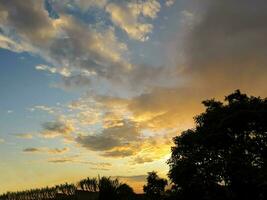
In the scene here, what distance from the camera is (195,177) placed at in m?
44.2

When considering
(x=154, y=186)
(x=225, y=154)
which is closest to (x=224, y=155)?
(x=225, y=154)

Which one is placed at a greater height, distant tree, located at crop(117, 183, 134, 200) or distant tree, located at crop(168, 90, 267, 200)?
distant tree, located at crop(168, 90, 267, 200)

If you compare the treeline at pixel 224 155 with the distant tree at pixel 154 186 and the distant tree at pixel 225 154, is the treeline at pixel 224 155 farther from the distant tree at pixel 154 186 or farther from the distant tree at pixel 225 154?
the distant tree at pixel 154 186

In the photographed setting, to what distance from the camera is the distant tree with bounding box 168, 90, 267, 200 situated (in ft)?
137

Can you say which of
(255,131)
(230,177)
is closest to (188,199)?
(230,177)

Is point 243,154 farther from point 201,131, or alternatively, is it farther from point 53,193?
point 53,193

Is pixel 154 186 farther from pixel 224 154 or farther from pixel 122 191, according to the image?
pixel 122 191

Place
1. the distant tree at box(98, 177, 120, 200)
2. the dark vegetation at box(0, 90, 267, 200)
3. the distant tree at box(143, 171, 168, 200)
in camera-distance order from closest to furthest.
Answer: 1. the distant tree at box(98, 177, 120, 200)
2. the dark vegetation at box(0, 90, 267, 200)
3. the distant tree at box(143, 171, 168, 200)

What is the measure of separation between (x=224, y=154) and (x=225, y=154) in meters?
0.23

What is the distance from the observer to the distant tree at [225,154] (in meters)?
41.9

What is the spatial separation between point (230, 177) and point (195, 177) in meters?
4.25

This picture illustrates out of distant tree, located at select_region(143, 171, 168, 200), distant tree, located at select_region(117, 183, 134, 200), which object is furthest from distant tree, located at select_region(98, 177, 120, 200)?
distant tree, located at select_region(143, 171, 168, 200)

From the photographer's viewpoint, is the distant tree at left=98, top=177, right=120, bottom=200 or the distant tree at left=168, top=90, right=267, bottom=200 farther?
the distant tree at left=168, top=90, right=267, bottom=200

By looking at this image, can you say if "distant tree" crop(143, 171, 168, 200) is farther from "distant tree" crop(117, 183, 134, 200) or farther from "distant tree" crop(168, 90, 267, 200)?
"distant tree" crop(117, 183, 134, 200)
